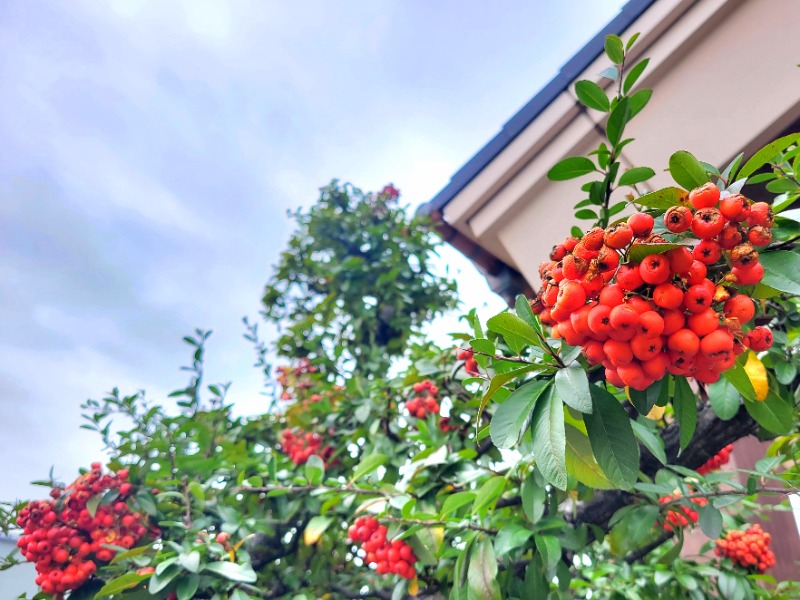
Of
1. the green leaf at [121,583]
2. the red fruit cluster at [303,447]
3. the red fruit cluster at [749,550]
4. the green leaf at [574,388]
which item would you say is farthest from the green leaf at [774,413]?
the red fruit cluster at [303,447]

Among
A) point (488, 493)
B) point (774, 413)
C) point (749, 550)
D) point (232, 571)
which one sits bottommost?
point (749, 550)

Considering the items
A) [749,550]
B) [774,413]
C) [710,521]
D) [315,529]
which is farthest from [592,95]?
[749,550]

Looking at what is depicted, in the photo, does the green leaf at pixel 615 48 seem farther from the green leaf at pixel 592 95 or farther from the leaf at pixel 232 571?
the leaf at pixel 232 571

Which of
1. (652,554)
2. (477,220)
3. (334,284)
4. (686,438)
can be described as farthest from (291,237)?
(686,438)

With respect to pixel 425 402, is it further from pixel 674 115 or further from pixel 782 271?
pixel 782 271

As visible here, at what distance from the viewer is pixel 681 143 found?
1.42 metres

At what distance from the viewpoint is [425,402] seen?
1793 mm

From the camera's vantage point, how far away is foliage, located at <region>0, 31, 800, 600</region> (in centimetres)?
64

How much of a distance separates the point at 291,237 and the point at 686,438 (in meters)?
3.16

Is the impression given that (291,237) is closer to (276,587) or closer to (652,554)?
(276,587)

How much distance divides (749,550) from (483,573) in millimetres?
1258

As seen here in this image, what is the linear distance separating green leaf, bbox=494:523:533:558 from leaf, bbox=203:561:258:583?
0.66m

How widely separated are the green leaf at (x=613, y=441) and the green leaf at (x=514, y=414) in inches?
2.8

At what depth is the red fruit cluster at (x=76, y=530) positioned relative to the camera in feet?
5.01
